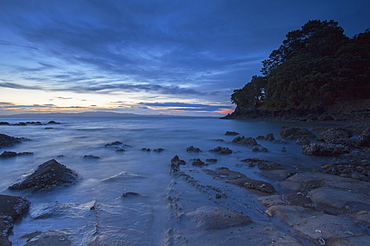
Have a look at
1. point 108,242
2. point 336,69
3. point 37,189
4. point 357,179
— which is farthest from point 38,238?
point 336,69

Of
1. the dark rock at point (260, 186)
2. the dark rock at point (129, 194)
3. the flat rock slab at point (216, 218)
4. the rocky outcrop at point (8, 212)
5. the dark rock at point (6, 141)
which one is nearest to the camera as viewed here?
the rocky outcrop at point (8, 212)

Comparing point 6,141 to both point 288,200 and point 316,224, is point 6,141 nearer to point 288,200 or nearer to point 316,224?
point 288,200

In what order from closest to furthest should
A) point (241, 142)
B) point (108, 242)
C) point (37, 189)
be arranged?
point (108, 242), point (37, 189), point (241, 142)

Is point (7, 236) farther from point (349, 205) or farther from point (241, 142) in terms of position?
point (241, 142)

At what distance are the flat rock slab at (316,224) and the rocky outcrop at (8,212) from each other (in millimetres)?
3962

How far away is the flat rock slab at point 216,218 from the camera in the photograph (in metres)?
2.84

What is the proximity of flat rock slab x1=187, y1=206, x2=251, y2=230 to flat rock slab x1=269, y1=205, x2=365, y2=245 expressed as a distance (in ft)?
2.13

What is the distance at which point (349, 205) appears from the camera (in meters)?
3.28

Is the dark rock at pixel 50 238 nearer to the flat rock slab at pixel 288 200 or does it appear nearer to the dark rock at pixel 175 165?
Result: the flat rock slab at pixel 288 200

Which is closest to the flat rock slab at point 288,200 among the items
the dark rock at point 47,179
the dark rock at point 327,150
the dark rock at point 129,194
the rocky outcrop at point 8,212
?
the dark rock at point 129,194

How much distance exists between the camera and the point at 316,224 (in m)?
2.68

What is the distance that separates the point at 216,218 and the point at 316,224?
1449 mm

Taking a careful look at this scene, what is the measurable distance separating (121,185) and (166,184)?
3.85 feet

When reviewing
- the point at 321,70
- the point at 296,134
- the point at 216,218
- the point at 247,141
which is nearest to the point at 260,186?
the point at 216,218
